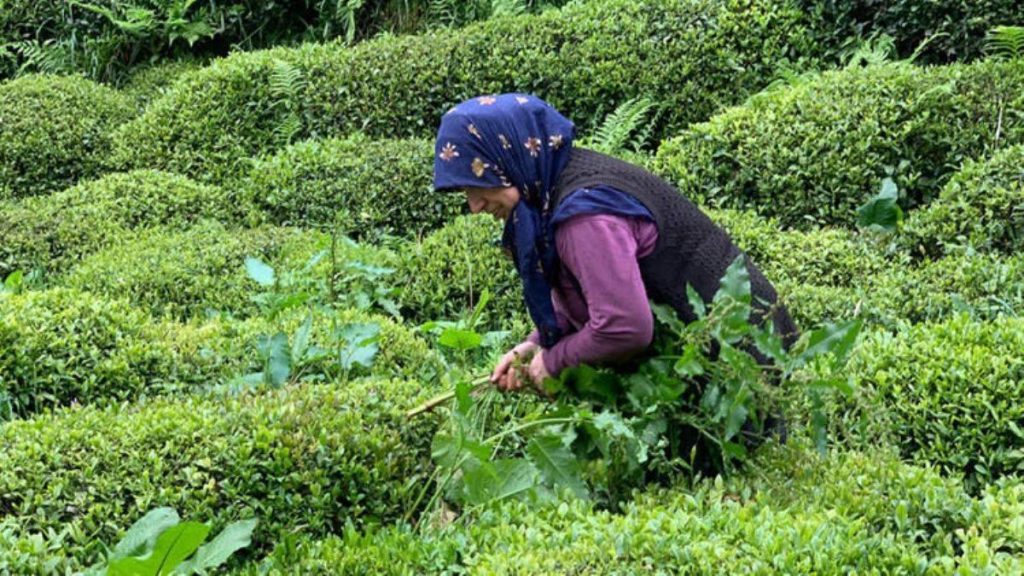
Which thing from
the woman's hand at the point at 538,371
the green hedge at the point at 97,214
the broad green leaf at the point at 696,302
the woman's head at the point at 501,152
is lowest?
the green hedge at the point at 97,214

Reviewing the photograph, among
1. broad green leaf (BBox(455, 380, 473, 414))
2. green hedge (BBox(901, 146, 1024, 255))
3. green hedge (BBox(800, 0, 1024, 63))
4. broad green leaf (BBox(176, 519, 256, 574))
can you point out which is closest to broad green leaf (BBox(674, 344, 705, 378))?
broad green leaf (BBox(455, 380, 473, 414))

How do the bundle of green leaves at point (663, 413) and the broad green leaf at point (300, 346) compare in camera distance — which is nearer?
the bundle of green leaves at point (663, 413)

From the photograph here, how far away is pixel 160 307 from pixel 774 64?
405 cm

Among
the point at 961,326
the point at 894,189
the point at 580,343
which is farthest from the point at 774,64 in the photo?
the point at 580,343

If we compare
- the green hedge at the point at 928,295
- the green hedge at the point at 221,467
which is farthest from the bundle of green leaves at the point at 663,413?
the green hedge at the point at 928,295

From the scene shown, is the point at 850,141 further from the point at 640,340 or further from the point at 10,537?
the point at 10,537

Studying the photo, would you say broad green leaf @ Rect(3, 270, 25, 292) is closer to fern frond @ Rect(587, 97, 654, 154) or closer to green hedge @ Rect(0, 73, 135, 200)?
green hedge @ Rect(0, 73, 135, 200)

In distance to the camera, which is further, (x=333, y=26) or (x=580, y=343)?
(x=333, y=26)

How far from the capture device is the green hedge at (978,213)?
5.91 metres

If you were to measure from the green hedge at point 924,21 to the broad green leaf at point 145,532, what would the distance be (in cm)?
565

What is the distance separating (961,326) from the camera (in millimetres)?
4789

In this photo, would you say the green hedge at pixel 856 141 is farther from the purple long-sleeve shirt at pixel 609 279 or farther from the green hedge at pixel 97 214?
the purple long-sleeve shirt at pixel 609 279

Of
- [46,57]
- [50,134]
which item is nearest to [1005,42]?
[50,134]

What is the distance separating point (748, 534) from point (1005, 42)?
4.78 metres
